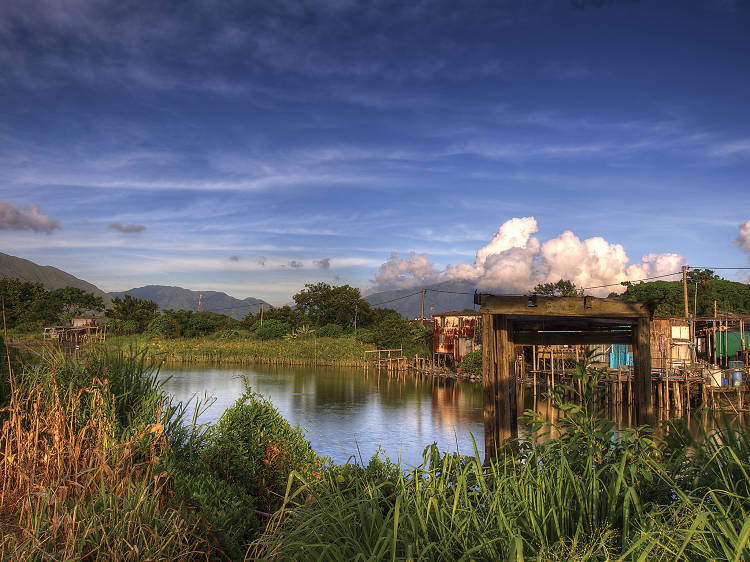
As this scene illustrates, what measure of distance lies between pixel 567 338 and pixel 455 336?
34028 millimetres

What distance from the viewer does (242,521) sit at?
6621 millimetres

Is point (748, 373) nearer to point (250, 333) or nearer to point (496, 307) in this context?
point (496, 307)

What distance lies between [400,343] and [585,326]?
41.4 metres

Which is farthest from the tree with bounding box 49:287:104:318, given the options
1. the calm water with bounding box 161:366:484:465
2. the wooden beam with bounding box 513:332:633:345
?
the wooden beam with bounding box 513:332:633:345

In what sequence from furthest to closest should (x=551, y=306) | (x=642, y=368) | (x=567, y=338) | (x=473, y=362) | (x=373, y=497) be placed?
(x=473, y=362), (x=567, y=338), (x=642, y=368), (x=551, y=306), (x=373, y=497)

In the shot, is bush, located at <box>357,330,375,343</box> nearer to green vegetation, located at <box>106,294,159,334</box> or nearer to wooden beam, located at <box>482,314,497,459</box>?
green vegetation, located at <box>106,294,159,334</box>

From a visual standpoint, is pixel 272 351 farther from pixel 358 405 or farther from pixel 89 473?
pixel 89 473

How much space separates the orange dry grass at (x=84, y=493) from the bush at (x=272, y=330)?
50.2 meters

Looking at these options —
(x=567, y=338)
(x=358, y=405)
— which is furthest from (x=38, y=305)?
(x=567, y=338)

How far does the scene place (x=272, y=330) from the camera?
57.5m

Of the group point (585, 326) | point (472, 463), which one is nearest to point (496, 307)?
point (585, 326)

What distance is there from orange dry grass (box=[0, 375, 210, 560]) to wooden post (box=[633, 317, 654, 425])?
7.27m

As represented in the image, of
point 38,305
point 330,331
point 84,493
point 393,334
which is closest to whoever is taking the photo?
point 84,493

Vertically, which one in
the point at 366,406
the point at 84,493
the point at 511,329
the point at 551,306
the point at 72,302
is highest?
the point at 72,302
